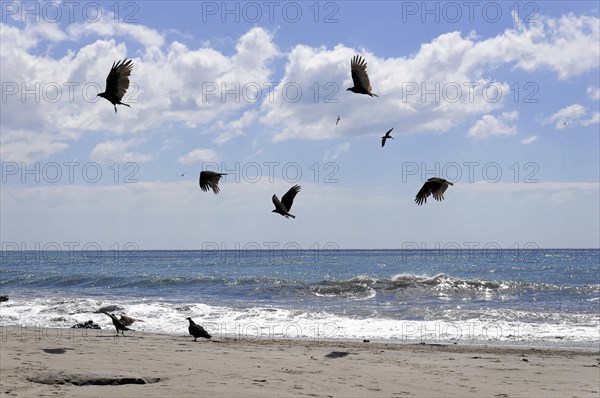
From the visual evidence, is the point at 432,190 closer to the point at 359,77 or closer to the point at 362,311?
the point at 359,77

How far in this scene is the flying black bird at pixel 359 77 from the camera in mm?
8211

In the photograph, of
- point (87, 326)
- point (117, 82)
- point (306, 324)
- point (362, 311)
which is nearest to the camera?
point (117, 82)

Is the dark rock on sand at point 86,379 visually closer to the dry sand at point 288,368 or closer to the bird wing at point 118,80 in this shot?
the dry sand at point 288,368

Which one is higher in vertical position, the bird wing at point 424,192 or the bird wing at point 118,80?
the bird wing at point 118,80

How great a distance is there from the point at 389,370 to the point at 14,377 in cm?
483

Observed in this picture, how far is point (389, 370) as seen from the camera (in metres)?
10.0

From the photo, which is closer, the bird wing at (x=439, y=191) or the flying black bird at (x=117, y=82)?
the flying black bird at (x=117, y=82)

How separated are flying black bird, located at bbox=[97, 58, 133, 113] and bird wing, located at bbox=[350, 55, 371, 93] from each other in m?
2.56

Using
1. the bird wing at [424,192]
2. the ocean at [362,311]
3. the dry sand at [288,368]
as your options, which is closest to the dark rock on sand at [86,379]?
the dry sand at [288,368]

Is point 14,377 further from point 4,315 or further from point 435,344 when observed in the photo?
point 4,315

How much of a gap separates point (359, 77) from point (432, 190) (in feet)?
6.21

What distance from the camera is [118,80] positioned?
7730 mm

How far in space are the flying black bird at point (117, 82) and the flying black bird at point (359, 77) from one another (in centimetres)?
242

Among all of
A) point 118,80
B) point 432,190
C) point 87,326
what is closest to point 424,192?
point 432,190
